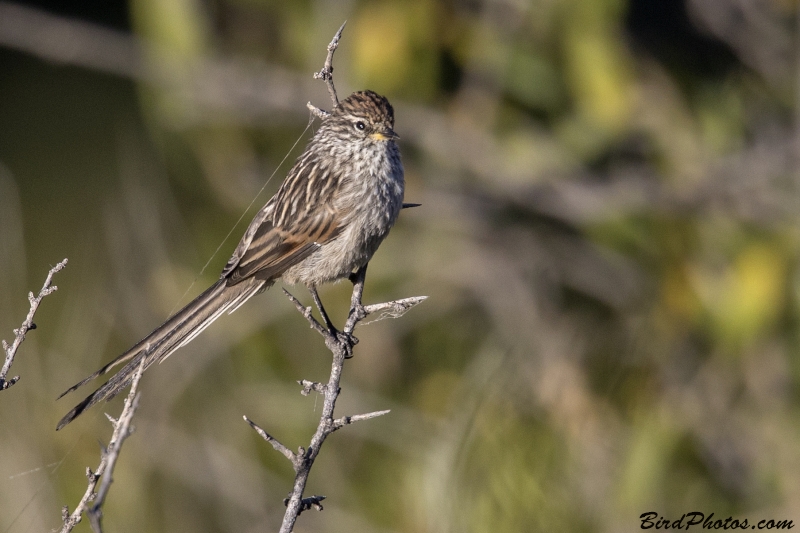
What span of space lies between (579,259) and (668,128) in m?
1.38

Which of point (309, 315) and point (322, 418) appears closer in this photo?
point (322, 418)

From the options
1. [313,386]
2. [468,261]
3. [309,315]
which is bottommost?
[313,386]

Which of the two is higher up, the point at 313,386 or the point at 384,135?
the point at 384,135

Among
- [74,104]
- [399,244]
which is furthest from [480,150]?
[74,104]

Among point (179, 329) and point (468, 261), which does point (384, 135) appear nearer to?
point (179, 329)

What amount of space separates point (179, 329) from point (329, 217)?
35.5 inches

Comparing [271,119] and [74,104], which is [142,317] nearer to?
[271,119]

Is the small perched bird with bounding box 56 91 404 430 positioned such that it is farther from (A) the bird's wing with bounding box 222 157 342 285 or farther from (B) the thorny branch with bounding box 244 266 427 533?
(B) the thorny branch with bounding box 244 266 427 533

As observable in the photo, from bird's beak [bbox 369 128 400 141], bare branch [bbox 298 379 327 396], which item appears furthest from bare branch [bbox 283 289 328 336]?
bird's beak [bbox 369 128 400 141]

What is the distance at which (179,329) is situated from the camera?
4043 mm

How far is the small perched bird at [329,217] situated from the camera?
14.0 ft

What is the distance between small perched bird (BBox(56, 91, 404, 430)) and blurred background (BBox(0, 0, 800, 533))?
1.01 meters

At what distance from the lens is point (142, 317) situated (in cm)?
602

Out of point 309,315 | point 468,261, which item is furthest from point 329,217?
point 468,261
